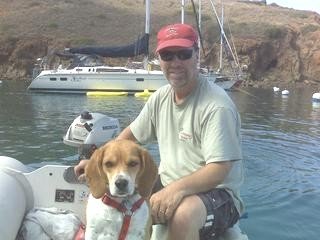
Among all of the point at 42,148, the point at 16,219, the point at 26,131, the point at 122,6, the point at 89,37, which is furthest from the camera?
the point at 122,6

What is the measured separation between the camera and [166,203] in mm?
4309

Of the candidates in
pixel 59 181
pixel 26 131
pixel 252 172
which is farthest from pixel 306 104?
pixel 59 181

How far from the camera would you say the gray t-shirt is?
176 inches

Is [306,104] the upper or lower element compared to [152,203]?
lower

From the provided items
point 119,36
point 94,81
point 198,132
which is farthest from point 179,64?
point 119,36

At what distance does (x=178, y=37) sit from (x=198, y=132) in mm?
Answer: 792

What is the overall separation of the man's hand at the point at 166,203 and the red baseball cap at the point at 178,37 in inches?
45.0

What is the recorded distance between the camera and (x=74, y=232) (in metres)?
4.73

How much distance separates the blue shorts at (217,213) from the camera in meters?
4.42

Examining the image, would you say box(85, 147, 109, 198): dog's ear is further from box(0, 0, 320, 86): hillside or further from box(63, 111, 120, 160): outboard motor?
box(0, 0, 320, 86): hillside

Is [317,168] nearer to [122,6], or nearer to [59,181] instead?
[59,181]

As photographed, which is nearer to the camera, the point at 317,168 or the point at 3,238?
the point at 3,238

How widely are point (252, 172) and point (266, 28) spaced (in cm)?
5582

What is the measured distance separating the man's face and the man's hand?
0.91 metres
